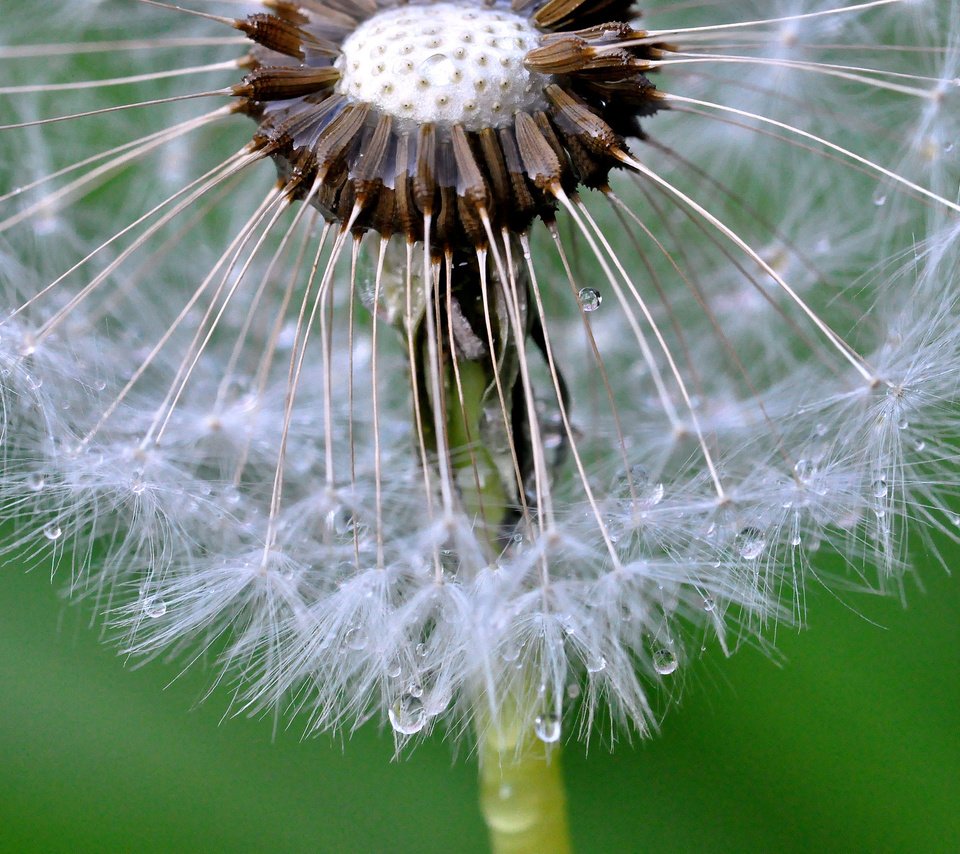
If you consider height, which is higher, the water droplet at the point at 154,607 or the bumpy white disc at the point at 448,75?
the bumpy white disc at the point at 448,75

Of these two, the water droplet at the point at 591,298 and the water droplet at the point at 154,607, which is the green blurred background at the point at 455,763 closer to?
the water droplet at the point at 154,607

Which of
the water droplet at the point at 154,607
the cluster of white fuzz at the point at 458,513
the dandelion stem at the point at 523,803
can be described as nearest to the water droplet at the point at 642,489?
the cluster of white fuzz at the point at 458,513

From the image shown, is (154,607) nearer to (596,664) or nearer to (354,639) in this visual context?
(354,639)

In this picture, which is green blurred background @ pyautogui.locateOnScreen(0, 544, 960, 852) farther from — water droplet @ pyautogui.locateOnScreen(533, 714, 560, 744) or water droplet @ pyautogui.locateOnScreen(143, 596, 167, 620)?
water droplet @ pyautogui.locateOnScreen(533, 714, 560, 744)

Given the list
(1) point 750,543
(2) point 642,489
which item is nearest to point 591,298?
(2) point 642,489

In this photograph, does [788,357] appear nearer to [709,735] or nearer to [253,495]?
[709,735]

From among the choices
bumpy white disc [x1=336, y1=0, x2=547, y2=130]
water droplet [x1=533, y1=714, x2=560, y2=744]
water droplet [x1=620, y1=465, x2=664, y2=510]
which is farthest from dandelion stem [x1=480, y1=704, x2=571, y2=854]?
bumpy white disc [x1=336, y1=0, x2=547, y2=130]
